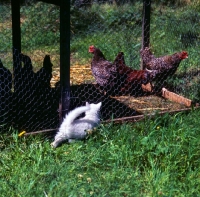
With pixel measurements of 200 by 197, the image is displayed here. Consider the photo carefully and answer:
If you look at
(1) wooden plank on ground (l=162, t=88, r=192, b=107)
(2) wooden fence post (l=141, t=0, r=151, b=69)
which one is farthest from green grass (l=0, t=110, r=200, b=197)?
(2) wooden fence post (l=141, t=0, r=151, b=69)

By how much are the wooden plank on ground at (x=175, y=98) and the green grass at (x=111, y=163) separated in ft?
3.75

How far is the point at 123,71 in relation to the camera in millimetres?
6359

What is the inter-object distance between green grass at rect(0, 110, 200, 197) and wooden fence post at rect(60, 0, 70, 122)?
1.50 ft

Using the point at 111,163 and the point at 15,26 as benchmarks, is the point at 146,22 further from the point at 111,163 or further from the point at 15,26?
the point at 111,163

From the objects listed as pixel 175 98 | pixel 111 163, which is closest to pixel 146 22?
pixel 175 98

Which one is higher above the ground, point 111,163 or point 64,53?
point 64,53

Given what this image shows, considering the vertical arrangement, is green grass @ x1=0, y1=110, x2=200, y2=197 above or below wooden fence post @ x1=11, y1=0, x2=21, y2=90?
below

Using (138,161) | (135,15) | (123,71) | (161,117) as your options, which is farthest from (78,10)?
(138,161)

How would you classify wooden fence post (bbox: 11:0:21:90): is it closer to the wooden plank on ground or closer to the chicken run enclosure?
the chicken run enclosure

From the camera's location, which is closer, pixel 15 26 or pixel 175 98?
pixel 15 26

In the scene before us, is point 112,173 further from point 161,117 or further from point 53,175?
point 161,117

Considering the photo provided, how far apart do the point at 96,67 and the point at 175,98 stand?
119cm

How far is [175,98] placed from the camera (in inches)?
249

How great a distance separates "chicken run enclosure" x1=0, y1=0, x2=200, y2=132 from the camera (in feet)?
17.2
